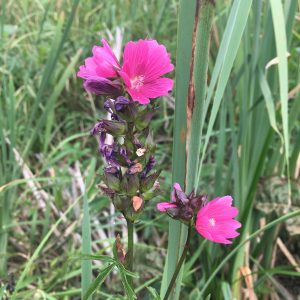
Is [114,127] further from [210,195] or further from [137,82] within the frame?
[210,195]

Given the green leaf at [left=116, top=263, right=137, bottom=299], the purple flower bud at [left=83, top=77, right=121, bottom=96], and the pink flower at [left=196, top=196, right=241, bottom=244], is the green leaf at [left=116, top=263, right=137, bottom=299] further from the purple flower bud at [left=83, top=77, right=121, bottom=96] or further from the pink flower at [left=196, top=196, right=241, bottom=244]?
the purple flower bud at [left=83, top=77, right=121, bottom=96]

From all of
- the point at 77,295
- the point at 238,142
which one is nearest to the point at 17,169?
Result: the point at 77,295

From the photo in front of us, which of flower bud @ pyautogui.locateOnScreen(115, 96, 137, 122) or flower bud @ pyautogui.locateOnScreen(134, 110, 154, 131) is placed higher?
flower bud @ pyautogui.locateOnScreen(115, 96, 137, 122)

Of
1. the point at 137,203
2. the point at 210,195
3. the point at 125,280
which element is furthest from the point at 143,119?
the point at 210,195

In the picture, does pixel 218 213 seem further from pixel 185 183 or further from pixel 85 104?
pixel 85 104

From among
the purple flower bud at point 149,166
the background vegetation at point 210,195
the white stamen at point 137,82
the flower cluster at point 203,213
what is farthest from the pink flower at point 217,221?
the background vegetation at point 210,195

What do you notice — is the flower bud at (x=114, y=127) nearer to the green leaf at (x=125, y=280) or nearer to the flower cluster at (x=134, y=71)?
the flower cluster at (x=134, y=71)

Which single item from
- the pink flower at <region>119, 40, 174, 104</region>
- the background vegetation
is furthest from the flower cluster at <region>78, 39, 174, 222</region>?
the background vegetation
